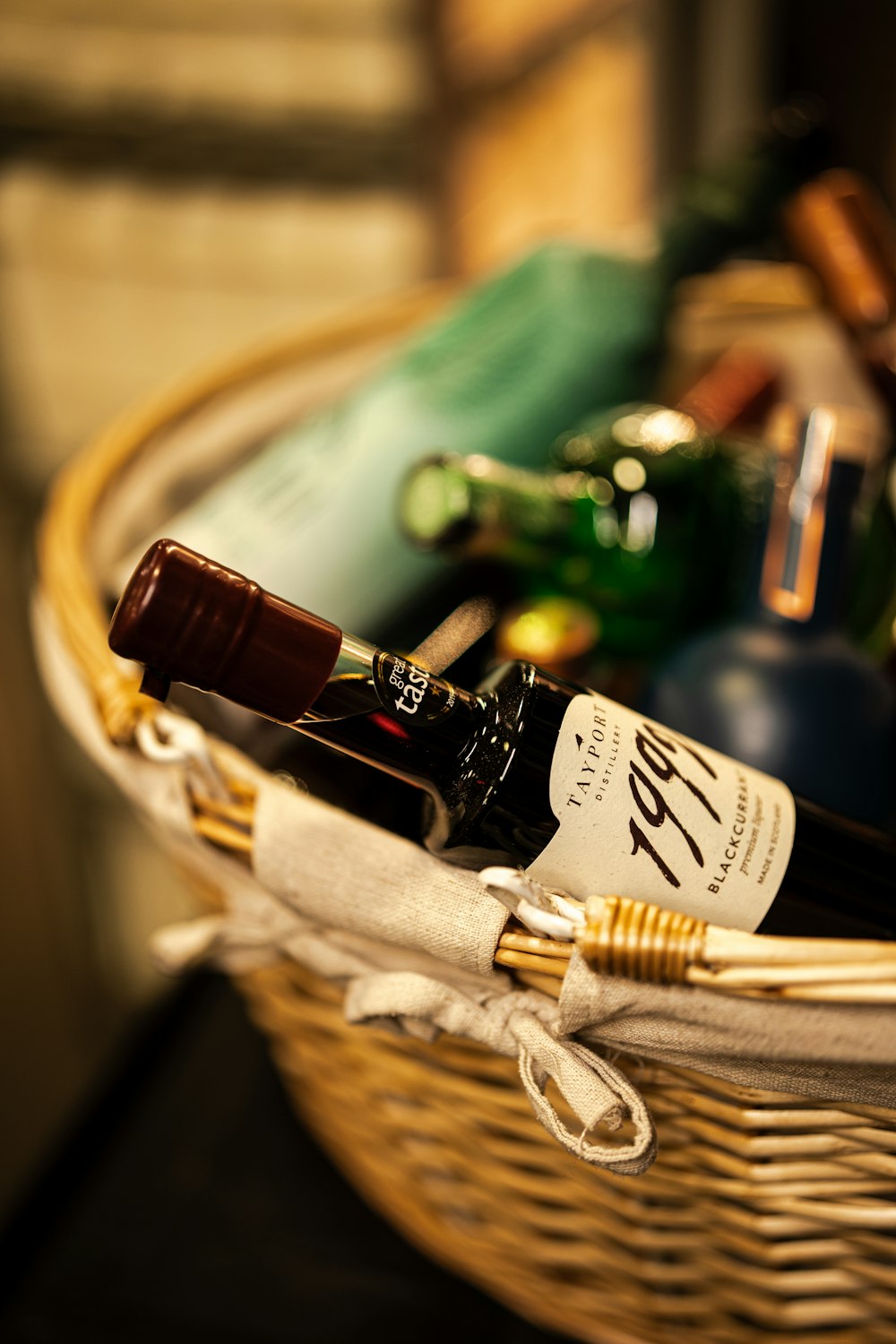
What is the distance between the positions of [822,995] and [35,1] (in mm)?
1023

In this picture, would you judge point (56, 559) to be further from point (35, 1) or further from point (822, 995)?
point (35, 1)

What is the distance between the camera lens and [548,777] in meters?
0.30

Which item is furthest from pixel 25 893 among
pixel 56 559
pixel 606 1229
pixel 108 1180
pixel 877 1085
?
pixel 877 1085

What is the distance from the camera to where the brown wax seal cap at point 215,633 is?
262mm

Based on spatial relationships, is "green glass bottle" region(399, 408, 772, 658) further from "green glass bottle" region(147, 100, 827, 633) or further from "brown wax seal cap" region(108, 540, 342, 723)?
"brown wax seal cap" region(108, 540, 342, 723)

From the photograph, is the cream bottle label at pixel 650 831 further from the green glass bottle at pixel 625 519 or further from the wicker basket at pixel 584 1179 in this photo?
the green glass bottle at pixel 625 519

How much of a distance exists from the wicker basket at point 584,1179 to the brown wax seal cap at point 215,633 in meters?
0.07

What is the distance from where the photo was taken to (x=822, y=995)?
0.26 m

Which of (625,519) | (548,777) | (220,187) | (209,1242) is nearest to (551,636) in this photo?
(625,519)

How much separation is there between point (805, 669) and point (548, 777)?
168 millimetres

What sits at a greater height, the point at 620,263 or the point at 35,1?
the point at 35,1

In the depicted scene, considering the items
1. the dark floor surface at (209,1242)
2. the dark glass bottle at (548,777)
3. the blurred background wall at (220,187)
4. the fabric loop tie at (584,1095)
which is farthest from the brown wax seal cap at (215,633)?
the blurred background wall at (220,187)

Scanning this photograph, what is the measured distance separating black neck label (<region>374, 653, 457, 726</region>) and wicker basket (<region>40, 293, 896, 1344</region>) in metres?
0.06

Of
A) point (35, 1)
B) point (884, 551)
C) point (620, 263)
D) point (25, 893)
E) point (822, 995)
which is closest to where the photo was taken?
point (822, 995)
